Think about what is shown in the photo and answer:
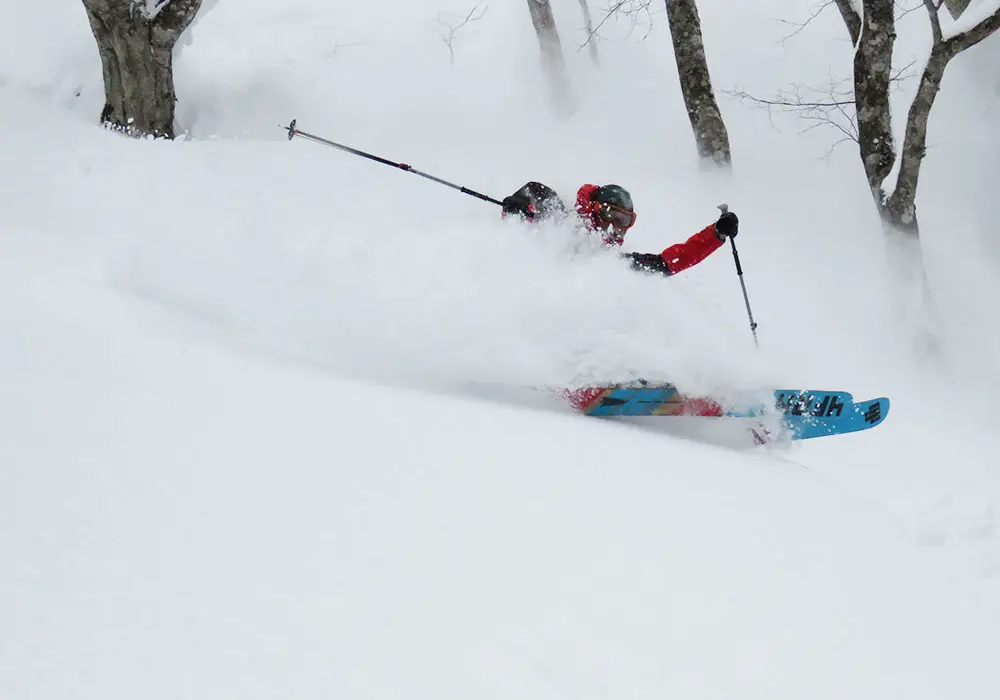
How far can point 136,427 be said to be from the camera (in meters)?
3.50

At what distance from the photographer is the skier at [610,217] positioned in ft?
19.6

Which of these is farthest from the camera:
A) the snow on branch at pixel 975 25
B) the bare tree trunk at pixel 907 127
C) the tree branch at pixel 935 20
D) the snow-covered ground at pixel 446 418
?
the bare tree trunk at pixel 907 127

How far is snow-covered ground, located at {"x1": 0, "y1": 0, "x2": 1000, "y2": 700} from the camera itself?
2.64 metres

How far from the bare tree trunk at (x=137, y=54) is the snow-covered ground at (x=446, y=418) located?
0.44 meters

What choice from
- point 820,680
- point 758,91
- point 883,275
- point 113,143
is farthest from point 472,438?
point 758,91

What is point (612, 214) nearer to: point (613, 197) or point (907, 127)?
point (613, 197)

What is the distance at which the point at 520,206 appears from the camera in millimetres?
6082

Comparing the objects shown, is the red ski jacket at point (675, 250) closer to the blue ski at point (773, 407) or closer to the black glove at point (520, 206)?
the black glove at point (520, 206)

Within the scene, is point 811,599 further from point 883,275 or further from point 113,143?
point 113,143

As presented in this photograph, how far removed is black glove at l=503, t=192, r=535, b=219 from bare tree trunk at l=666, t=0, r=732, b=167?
3.69 m

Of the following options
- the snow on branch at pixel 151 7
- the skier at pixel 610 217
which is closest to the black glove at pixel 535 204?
the skier at pixel 610 217

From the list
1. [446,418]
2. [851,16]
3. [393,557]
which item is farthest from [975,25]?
[393,557]

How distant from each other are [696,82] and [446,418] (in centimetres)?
611

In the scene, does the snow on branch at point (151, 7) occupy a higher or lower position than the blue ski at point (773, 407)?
higher
